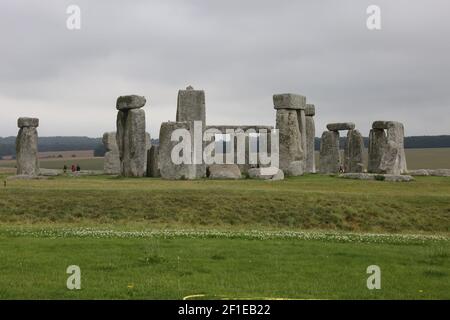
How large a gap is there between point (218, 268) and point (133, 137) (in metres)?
23.9

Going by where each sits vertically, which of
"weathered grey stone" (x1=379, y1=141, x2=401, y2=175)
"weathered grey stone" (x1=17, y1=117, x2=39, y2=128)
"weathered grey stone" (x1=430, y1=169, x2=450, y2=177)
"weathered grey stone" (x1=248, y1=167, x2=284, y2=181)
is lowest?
"weathered grey stone" (x1=430, y1=169, x2=450, y2=177)

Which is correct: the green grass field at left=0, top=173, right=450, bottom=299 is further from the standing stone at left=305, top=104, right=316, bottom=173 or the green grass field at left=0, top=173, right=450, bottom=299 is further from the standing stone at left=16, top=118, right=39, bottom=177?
the standing stone at left=305, top=104, right=316, bottom=173

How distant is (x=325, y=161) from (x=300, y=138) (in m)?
10.1

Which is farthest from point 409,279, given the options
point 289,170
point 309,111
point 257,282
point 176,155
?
point 309,111

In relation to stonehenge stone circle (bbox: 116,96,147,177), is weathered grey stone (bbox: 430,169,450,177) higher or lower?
lower

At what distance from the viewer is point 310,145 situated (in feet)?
161

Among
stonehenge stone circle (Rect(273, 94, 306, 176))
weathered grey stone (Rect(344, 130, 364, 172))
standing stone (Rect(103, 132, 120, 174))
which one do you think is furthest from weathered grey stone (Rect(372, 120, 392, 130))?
standing stone (Rect(103, 132, 120, 174))

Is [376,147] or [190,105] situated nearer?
[190,105]

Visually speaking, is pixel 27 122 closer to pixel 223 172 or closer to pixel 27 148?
pixel 27 148

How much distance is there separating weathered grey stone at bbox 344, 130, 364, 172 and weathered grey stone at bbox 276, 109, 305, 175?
389 inches

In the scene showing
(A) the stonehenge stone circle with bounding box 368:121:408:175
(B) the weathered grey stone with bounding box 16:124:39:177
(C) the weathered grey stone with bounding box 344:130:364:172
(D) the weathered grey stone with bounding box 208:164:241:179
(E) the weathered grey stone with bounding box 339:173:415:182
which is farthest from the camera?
(C) the weathered grey stone with bounding box 344:130:364:172

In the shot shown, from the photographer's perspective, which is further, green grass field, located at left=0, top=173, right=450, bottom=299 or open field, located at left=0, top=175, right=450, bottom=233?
open field, located at left=0, top=175, right=450, bottom=233

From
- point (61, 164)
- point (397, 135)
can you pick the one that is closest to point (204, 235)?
point (397, 135)

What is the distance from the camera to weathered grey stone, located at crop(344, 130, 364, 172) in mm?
49375
